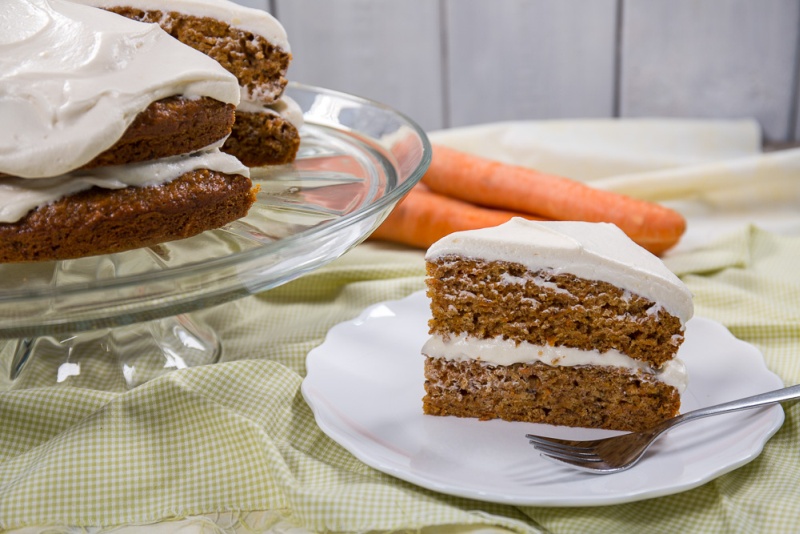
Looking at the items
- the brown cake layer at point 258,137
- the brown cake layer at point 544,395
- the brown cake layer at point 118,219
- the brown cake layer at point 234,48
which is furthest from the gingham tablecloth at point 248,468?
the brown cake layer at point 234,48

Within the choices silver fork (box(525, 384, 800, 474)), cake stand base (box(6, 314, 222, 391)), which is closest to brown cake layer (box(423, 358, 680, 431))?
silver fork (box(525, 384, 800, 474))

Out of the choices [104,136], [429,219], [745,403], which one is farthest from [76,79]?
[429,219]

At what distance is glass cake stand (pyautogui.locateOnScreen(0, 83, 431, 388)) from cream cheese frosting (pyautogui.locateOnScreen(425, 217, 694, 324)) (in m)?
0.19

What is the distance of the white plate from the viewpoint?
152 centimetres

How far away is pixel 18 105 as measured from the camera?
1546 mm

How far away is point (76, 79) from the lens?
5.18ft

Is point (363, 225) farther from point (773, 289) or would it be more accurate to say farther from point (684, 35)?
point (684, 35)

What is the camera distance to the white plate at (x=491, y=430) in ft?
4.99

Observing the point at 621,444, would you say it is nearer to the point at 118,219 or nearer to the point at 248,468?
the point at 248,468

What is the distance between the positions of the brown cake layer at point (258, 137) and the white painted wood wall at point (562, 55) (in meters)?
1.85

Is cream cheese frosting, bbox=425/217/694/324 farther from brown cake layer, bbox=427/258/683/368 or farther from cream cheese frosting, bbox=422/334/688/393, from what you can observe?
cream cheese frosting, bbox=422/334/688/393

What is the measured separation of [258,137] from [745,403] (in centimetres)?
127

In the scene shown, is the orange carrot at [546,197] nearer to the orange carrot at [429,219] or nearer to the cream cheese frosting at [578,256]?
the orange carrot at [429,219]

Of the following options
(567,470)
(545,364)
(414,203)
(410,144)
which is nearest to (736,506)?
(567,470)
